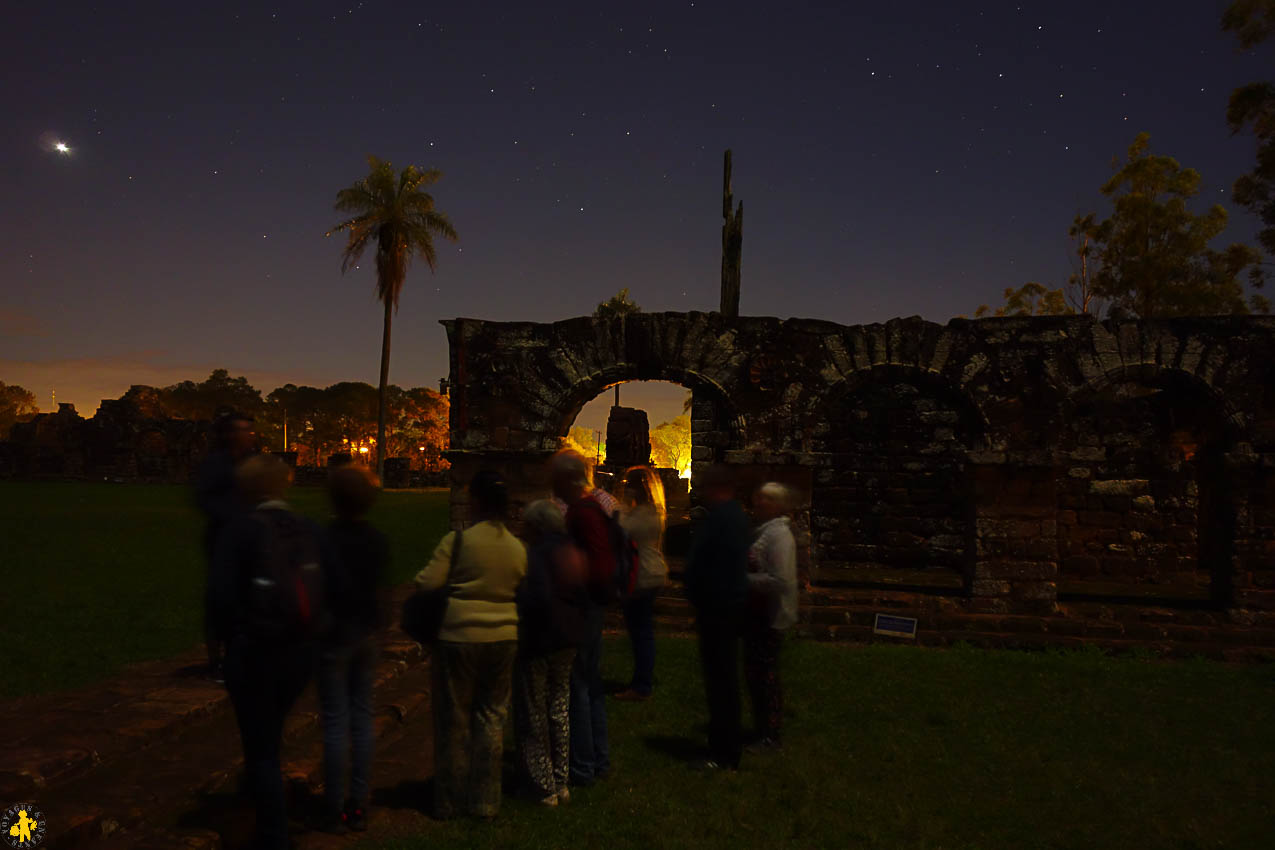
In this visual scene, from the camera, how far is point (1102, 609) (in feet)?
32.2

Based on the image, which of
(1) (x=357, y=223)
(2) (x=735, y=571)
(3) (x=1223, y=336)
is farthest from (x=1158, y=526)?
(1) (x=357, y=223)

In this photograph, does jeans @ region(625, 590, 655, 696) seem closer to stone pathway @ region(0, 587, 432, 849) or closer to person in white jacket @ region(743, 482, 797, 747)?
person in white jacket @ region(743, 482, 797, 747)

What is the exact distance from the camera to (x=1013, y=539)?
9.77 m

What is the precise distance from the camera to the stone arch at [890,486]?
15.0 meters

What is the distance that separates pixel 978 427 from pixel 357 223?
2793 cm

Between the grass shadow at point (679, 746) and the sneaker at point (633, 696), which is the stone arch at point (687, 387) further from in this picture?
the grass shadow at point (679, 746)

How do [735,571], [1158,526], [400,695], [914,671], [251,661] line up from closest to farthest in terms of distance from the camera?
[251,661]
[735,571]
[400,695]
[914,671]
[1158,526]

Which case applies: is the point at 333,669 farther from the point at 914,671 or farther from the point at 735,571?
the point at 914,671

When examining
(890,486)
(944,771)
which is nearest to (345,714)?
(944,771)

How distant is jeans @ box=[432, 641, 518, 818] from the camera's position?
416 centimetres

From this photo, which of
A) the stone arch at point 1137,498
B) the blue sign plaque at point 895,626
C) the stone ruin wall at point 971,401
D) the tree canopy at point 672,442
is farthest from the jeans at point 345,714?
the tree canopy at point 672,442

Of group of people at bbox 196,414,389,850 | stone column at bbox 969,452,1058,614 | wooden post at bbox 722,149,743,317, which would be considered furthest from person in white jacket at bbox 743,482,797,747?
wooden post at bbox 722,149,743,317

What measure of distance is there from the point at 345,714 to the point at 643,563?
236 centimetres

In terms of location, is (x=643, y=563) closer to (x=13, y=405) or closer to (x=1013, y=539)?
(x=1013, y=539)
